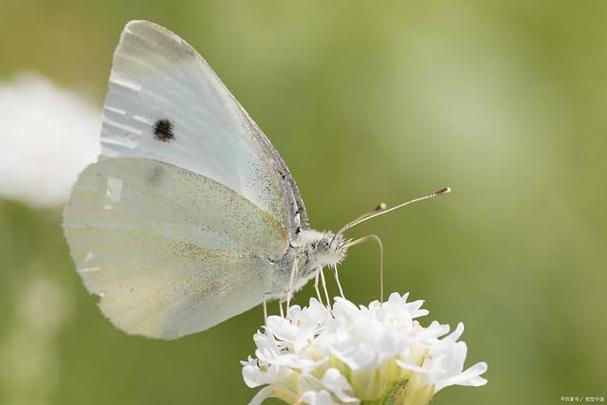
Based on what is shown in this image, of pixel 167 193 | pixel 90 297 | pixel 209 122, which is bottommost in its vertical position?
pixel 90 297

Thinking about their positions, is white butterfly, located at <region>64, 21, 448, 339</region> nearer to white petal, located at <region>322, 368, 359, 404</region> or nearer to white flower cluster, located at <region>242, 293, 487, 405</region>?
white flower cluster, located at <region>242, 293, 487, 405</region>

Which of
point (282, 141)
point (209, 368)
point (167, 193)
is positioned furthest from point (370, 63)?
point (167, 193)

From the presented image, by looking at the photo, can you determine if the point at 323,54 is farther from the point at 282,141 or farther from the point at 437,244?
the point at 437,244

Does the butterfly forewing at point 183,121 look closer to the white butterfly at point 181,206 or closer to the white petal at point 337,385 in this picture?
the white butterfly at point 181,206

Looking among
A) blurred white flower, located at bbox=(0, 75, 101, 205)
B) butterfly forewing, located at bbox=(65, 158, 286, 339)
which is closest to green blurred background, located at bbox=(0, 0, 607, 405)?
blurred white flower, located at bbox=(0, 75, 101, 205)

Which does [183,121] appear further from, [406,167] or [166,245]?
[406,167]
